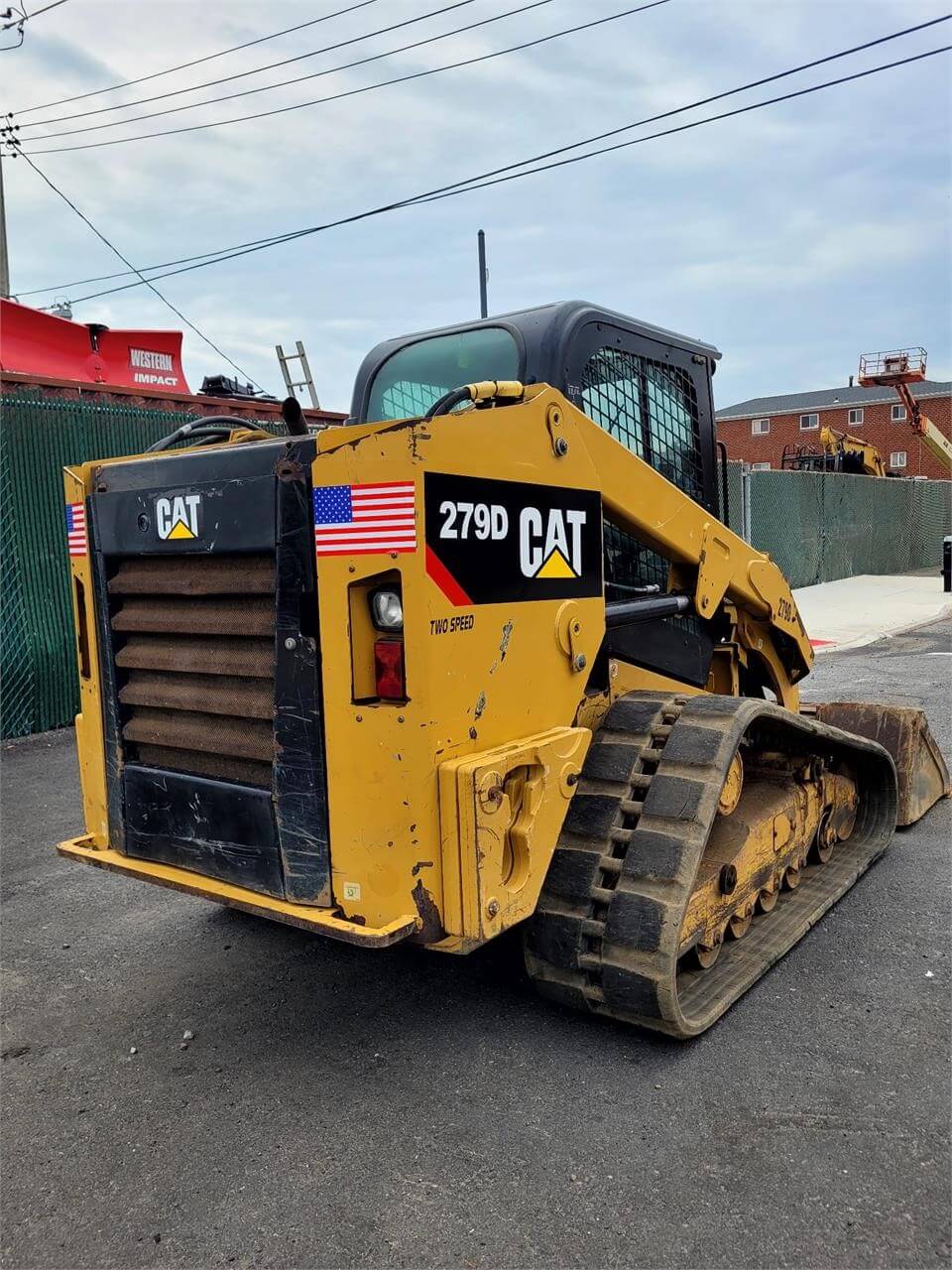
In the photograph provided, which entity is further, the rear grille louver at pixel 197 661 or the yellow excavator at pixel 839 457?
the yellow excavator at pixel 839 457

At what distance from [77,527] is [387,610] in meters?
1.38

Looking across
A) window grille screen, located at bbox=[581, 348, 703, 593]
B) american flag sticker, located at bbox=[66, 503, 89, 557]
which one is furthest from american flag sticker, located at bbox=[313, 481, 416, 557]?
window grille screen, located at bbox=[581, 348, 703, 593]

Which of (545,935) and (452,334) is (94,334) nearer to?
(452,334)

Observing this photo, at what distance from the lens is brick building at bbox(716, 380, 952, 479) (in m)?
52.9

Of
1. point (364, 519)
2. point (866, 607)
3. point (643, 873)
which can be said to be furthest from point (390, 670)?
point (866, 607)

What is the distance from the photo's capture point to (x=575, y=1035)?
305 centimetres

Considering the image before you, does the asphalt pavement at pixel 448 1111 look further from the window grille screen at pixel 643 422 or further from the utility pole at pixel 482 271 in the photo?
the utility pole at pixel 482 271

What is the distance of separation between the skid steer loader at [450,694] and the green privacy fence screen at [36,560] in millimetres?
4831

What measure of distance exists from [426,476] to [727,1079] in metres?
1.90

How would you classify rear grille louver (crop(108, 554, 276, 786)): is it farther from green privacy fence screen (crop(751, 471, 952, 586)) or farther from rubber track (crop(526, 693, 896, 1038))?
green privacy fence screen (crop(751, 471, 952, 586))

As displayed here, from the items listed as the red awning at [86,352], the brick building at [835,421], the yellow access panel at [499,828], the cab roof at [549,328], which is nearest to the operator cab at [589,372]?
the cab roof at [549,328]

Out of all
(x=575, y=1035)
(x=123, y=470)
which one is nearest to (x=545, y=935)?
(x=575, y=1035)

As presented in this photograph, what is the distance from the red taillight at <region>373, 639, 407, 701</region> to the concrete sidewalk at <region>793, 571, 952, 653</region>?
10.5 metres

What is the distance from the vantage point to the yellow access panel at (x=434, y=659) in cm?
251
